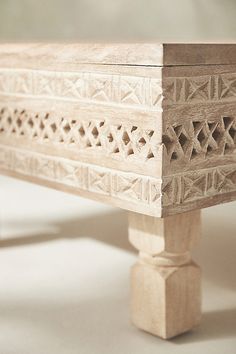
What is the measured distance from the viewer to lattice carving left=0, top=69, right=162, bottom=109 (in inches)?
32.9

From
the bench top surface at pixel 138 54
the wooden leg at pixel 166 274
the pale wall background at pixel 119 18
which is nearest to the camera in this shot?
the bench top surface at pixel 138 54

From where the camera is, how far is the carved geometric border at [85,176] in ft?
2.84

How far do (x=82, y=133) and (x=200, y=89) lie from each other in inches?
8.9

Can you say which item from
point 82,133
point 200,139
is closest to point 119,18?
point 82,133

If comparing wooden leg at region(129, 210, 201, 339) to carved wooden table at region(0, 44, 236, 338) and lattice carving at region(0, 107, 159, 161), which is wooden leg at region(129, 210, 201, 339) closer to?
carved wooden table at region(0, 44, 236, 338)

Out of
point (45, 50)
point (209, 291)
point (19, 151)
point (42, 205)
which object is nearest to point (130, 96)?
point (45, 50)

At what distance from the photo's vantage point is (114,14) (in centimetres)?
313

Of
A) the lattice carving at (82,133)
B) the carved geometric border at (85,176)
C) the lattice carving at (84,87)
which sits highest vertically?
the lattice carving at (84,87)

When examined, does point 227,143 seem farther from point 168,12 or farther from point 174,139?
point 168,12

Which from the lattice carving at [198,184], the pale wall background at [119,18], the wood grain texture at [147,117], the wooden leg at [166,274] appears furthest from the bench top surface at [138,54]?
the pale wall background at [119,18]

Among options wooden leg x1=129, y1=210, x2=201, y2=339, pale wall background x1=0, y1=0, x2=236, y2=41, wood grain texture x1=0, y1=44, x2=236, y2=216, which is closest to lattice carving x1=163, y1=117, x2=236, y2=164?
wood grain texture x1=0, y1=44, x2=236, y2=216

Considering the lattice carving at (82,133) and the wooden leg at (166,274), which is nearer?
the lattice carving at (82,133)

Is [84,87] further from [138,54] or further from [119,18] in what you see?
[119,18]

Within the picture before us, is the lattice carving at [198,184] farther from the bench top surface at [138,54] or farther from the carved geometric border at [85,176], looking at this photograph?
the bench top surface at [138,54]
